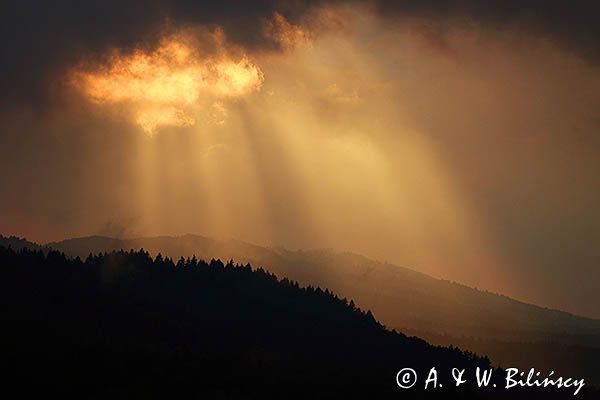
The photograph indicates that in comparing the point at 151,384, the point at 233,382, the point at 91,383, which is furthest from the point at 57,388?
the point at 233,382

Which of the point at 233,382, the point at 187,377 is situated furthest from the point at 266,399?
the point at 187,377

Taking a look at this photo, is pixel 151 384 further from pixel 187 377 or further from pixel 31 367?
pixel 31 367

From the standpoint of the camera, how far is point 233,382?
200 m

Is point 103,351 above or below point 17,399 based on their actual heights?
above

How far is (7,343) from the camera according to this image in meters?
187

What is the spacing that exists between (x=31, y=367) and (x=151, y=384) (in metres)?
31.6

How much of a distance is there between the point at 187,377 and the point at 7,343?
168 feet

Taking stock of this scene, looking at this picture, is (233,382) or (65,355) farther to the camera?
(233,382)

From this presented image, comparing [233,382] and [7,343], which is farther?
[233,382]

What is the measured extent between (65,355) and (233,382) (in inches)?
1927

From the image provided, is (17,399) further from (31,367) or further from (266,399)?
(266,399)

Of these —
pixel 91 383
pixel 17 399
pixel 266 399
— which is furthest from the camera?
pixel 266 399

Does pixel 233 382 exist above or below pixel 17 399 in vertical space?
above

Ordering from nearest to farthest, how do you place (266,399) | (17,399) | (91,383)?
(17,399)
(91,383)
(266,399)
